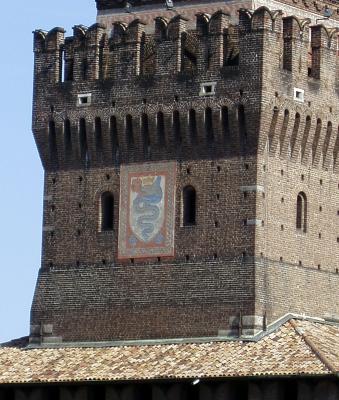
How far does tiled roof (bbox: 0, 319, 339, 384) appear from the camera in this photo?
260 feet

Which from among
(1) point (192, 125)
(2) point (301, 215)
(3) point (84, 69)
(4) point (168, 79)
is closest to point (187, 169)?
(1) point (192, 125)

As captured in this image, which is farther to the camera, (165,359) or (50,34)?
(50,34)

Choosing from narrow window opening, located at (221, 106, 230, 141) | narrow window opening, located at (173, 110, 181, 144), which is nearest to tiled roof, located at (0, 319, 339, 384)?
narrow window opening, located at (221, 106, 230, 141)

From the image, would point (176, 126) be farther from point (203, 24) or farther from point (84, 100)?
point (84, 100)

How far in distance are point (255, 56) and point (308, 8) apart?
176 inches

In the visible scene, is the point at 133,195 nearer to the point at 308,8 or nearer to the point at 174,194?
the point at 174,194

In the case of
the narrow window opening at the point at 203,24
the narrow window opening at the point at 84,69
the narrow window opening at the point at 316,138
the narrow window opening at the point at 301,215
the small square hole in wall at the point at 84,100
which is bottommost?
the narrow window opening at the point at 301,215

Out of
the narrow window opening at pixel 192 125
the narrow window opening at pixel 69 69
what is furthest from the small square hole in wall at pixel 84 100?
the narrow window opening at pixel 192 125

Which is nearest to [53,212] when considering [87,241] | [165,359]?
[87,241]

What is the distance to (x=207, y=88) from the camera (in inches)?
3302

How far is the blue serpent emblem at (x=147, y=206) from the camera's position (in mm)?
84500

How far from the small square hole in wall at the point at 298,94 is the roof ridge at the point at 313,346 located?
6405 millimetres

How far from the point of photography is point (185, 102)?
8431 cm

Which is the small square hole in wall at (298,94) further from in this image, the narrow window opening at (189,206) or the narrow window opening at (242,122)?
the narrow window opening at (189,206)
